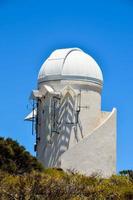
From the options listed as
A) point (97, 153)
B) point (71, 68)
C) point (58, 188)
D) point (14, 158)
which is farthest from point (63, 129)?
point (58, 188)

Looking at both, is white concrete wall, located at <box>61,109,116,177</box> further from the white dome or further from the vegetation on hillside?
the vegetation on hillside

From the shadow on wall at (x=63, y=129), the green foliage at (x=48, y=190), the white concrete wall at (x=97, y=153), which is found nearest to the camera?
the green foliage at (x=48, y=190)

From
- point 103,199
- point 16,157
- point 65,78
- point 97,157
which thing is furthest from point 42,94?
point 103,199

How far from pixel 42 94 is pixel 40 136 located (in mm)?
3739

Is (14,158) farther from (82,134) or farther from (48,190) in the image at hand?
(48,190)

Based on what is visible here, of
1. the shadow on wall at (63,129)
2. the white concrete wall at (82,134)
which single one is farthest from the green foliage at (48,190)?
the shadow on wall at (63,129)

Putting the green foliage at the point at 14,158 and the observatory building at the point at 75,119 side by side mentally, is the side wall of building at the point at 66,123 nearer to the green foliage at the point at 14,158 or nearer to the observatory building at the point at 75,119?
the observatory building at the point at 75,119

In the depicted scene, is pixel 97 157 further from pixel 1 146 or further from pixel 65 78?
pixel 1 146

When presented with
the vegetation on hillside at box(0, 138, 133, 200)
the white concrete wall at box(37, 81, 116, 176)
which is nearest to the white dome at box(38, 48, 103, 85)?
the white concrete wall at box(37, 81, 116, 176)

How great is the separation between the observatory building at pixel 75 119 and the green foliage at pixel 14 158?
14.8 meters

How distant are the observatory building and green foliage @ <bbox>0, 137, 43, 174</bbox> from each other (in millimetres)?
14770

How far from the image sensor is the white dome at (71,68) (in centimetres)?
6831

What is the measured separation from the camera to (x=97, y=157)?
6819 centimetres

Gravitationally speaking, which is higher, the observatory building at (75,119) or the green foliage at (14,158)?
the observatory building at (75,119)
